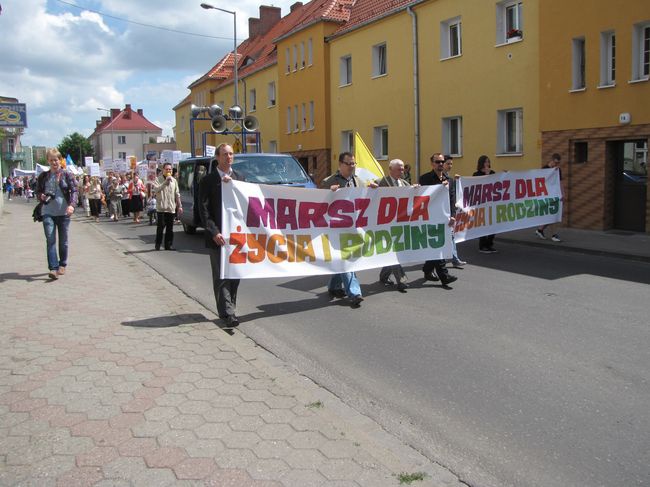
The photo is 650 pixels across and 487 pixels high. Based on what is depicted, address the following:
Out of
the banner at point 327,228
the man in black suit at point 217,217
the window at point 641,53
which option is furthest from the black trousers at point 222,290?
the window at point 641,53

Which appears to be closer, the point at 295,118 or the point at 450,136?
the point at 450,136

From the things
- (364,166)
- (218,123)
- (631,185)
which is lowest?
(631,185)

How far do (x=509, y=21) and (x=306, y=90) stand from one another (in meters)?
15.7

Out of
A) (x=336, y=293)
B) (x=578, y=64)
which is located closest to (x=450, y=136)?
(x=578, y=64)

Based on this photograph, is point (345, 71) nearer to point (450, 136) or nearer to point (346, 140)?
point (346, 140)

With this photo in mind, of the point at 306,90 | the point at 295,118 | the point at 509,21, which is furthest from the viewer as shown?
the point at 295,118

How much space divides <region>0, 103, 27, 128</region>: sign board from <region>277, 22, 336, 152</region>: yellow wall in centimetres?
1651

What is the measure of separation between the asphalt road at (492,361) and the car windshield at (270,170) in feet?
14.6

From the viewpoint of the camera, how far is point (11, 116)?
1698cm

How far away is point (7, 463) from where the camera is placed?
3.45 metres

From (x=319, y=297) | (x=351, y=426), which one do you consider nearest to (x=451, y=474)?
(x=351, y=426)

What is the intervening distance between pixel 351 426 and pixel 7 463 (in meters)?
2.00

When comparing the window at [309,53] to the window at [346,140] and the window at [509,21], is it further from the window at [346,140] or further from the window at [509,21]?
the window at [509,21]

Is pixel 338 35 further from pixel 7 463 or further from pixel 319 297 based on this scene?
pixel 7 463
